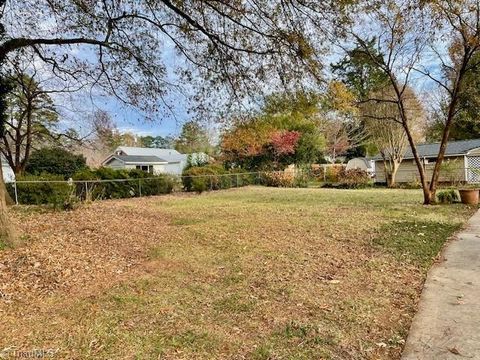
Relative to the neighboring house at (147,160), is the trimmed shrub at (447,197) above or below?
below

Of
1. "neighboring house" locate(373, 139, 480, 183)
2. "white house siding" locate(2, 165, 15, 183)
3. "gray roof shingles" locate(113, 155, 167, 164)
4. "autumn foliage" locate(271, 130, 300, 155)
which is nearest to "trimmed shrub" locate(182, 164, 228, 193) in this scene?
"autumn foliage" locate(271, 130, 300, 155)

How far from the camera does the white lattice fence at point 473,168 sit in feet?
65.5

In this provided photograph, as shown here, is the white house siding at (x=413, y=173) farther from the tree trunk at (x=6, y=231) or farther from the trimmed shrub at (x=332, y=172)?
the tree trunk at (x=6, y=231)

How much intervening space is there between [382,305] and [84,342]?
8.56 feet

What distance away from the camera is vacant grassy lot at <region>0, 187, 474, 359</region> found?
8.73 feet

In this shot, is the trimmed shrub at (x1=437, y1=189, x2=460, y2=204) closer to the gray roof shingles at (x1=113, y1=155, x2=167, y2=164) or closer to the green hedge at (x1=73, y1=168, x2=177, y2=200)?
the green hedge at (x1=73, y1=168, x2=177, y2=200)

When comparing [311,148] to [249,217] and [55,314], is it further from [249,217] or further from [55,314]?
[55,314]

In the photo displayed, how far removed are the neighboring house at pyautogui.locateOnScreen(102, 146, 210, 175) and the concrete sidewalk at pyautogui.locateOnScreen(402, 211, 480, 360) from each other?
81.3ft

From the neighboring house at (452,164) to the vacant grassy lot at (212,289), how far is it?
14.7 metres

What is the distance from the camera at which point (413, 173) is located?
23.1 meters

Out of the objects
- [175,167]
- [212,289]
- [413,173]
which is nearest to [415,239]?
[212,289]

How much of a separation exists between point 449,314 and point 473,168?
1983 cm

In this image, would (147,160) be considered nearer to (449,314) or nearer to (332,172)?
(332,172)
